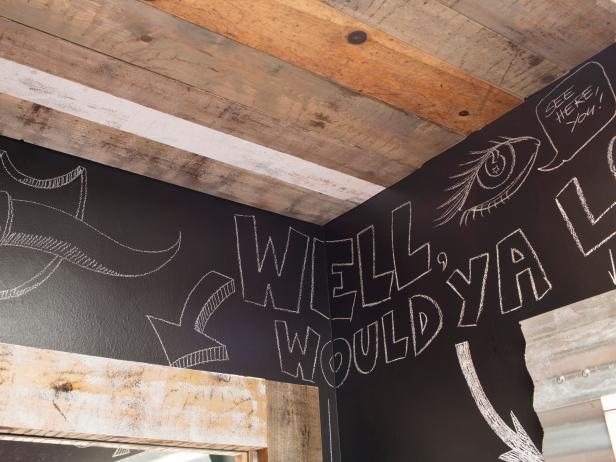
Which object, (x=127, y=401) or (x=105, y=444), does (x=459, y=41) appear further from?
(x=105, y=444)

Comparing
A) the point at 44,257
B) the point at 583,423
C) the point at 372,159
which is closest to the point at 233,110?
the point at 372,159

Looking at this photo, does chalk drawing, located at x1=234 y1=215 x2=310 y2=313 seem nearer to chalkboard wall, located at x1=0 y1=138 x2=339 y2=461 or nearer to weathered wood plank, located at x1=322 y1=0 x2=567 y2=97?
chalkboard wall, located at x1=0 y1=138 x2=339 y2=461

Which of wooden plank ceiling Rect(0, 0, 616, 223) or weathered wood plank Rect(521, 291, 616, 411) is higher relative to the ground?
wooden plank ceiling Rect(0, 0, 616, 223)

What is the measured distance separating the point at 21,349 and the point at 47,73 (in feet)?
3.25

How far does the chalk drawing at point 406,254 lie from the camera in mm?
2791

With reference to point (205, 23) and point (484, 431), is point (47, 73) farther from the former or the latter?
point (484, 431)

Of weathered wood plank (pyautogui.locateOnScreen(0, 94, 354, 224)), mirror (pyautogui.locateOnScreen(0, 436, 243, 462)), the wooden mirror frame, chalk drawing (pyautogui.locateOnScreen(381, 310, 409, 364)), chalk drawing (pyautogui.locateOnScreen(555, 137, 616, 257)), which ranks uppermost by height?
weathered wood plank (pyautogui.locateOnScreen(0, 94, 354, 224))

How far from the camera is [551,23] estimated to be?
2.20 metres

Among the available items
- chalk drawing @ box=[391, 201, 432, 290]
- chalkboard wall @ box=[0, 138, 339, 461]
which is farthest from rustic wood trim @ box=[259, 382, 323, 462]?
chalk drawing @ box=[391, 201, 432, 290]

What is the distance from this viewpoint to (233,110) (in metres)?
2.61

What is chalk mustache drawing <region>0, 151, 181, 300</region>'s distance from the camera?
97.7 inches

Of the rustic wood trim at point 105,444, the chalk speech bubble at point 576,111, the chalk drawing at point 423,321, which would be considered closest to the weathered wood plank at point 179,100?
the chalk drawing at point 423,321

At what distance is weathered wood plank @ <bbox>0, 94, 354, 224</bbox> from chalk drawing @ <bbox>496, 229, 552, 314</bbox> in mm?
931

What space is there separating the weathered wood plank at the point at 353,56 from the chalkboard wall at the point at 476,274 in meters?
0.18
